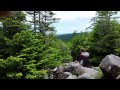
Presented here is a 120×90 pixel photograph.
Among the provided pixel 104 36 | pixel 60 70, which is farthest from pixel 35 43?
pixel 104 36

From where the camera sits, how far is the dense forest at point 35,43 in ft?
28.2

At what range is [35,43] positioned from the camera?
9594 millimetres

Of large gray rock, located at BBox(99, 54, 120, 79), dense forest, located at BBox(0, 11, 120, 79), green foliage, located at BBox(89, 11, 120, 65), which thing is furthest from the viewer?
green foliage, located at BBox(89, 11, 120, 65)

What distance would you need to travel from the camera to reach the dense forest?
8.59 m

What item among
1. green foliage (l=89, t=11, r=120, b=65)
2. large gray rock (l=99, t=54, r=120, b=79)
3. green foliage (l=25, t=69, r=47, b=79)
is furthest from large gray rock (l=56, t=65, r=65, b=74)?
large gray rock (l=99, t=54, r=120, b=79)

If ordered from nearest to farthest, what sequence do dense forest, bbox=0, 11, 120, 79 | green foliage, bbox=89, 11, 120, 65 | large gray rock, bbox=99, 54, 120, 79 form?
large gray rock, bbox=99, 54, 120, 79
dense forest, bbox=0, 11, 120, 79
green foliage, bbox=89, 11, 120, 65

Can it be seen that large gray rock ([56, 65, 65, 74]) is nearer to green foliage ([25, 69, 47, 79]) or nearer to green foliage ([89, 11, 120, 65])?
green foliage ([89, 11, 120, 65])

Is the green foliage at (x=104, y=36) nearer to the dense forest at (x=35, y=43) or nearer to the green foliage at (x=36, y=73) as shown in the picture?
the dense forest at (x=35, y=43)

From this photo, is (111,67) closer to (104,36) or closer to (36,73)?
(36,73)

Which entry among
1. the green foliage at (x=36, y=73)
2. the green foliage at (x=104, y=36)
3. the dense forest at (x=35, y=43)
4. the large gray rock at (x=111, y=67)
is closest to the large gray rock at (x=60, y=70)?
the dense forest at (x=35, y=43)
